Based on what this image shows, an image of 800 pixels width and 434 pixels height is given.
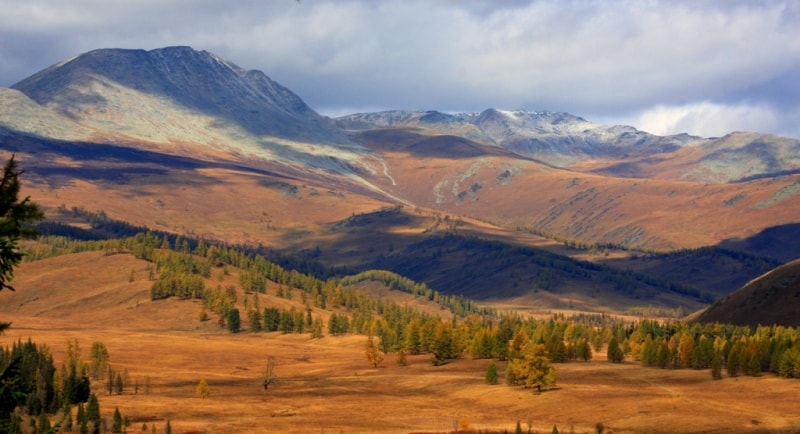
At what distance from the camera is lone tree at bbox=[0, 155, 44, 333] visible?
94.8ft

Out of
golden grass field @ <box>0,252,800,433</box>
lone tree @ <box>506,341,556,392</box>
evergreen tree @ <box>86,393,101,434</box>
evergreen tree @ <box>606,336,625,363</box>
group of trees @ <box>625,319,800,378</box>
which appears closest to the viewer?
golden grass field @ <box>0,252,800,433</box>

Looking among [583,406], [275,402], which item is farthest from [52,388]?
[583,406]

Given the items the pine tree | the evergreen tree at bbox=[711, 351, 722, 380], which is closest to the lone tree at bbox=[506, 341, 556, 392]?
the evergreen tree at bbox=[711, 351, 722, 380]

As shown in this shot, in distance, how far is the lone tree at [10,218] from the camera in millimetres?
28891

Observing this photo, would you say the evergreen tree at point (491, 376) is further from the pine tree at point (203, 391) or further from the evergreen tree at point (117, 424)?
the evergreen tree at point (117, 424)

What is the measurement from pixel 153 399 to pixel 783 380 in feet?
319

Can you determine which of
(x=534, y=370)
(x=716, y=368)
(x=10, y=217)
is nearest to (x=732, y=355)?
(x=716, y=368)

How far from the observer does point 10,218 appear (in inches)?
1152

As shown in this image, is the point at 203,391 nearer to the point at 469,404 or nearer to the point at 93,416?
the point at 93,416

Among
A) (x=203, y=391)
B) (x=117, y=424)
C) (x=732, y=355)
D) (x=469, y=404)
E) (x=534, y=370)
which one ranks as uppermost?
(x=732, y=355)

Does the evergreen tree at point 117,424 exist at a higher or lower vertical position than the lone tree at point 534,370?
lower

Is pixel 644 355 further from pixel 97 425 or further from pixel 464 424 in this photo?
pixel 97 425

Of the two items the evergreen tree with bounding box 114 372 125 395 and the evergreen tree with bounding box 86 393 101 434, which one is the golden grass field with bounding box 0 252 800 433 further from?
the evergreen tree with bounding box 86 393 101 434

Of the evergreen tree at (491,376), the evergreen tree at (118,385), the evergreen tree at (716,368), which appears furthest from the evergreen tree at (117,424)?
the evergreen tree at (716,368)
